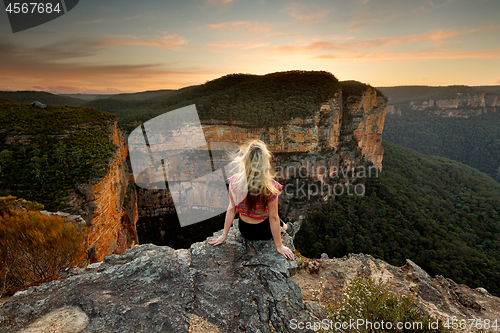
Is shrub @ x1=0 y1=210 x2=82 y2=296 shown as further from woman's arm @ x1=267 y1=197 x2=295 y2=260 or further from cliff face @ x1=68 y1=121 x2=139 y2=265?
woman's arm @ x1=267 y1=197 x2=295 y2=260

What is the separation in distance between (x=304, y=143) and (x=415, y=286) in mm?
28923

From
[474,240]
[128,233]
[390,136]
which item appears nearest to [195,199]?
[128,233]

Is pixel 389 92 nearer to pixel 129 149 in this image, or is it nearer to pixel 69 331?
pixel 129 149

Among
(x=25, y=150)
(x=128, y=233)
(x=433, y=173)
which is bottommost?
(x=433, y=173)

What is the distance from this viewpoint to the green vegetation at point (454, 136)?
6838cm

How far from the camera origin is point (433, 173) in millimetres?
40062

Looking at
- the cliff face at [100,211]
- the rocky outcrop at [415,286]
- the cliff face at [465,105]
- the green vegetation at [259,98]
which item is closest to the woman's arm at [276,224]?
the rocky outcrop at [415,286]

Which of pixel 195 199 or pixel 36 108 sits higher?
pixel 36 108

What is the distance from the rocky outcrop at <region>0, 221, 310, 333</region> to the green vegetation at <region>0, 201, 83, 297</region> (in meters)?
1.93

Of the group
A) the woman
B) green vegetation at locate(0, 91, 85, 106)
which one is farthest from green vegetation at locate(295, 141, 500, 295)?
green vegetation at locate(0, 91, 85, 106)

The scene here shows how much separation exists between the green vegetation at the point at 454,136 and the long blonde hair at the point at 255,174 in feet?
293

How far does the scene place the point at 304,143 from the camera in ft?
109

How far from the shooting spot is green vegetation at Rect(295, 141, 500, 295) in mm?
19628

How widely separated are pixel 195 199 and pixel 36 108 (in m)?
22.0
